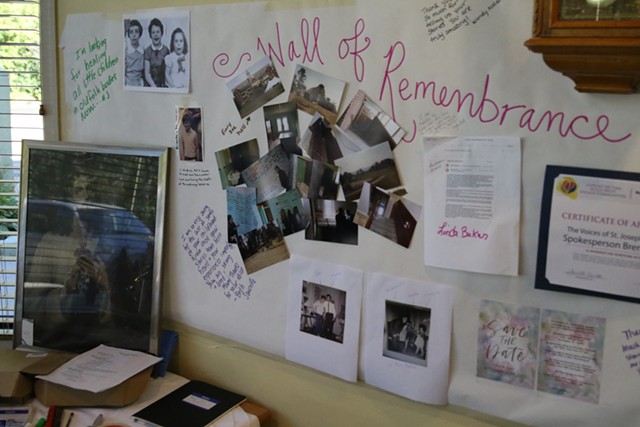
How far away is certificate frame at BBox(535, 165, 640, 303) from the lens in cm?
87

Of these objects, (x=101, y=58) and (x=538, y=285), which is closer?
(x=538, y=285)

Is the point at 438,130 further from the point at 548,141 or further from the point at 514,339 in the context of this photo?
the point at 514,339

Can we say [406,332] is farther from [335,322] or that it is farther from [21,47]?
[21,47]

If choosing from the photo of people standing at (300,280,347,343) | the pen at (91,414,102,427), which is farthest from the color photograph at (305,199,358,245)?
the pen at (91,414,102,427)

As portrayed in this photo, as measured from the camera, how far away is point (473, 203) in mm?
988

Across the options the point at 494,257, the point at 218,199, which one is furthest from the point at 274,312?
the point at 494,257

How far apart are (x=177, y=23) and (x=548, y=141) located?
868mm

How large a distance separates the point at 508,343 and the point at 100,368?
909mm

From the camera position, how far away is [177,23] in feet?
4.40

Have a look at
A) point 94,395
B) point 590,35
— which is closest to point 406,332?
point 590,35

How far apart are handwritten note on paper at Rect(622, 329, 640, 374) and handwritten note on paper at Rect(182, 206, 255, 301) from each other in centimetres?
74

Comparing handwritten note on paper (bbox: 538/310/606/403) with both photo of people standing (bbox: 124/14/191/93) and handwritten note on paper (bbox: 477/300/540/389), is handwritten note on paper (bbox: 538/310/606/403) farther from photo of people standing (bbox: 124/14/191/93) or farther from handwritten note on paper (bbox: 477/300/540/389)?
photo of people standing (bbox: 124/14/191/93)

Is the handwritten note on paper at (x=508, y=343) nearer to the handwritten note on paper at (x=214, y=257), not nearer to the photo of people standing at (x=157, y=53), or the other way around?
A: the handwritten note on paper at (x=214, y=257)

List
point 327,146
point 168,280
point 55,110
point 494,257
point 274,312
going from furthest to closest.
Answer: point 55,110 < point 168,280 < point 274,312 < point 327,146 < point 494,257
